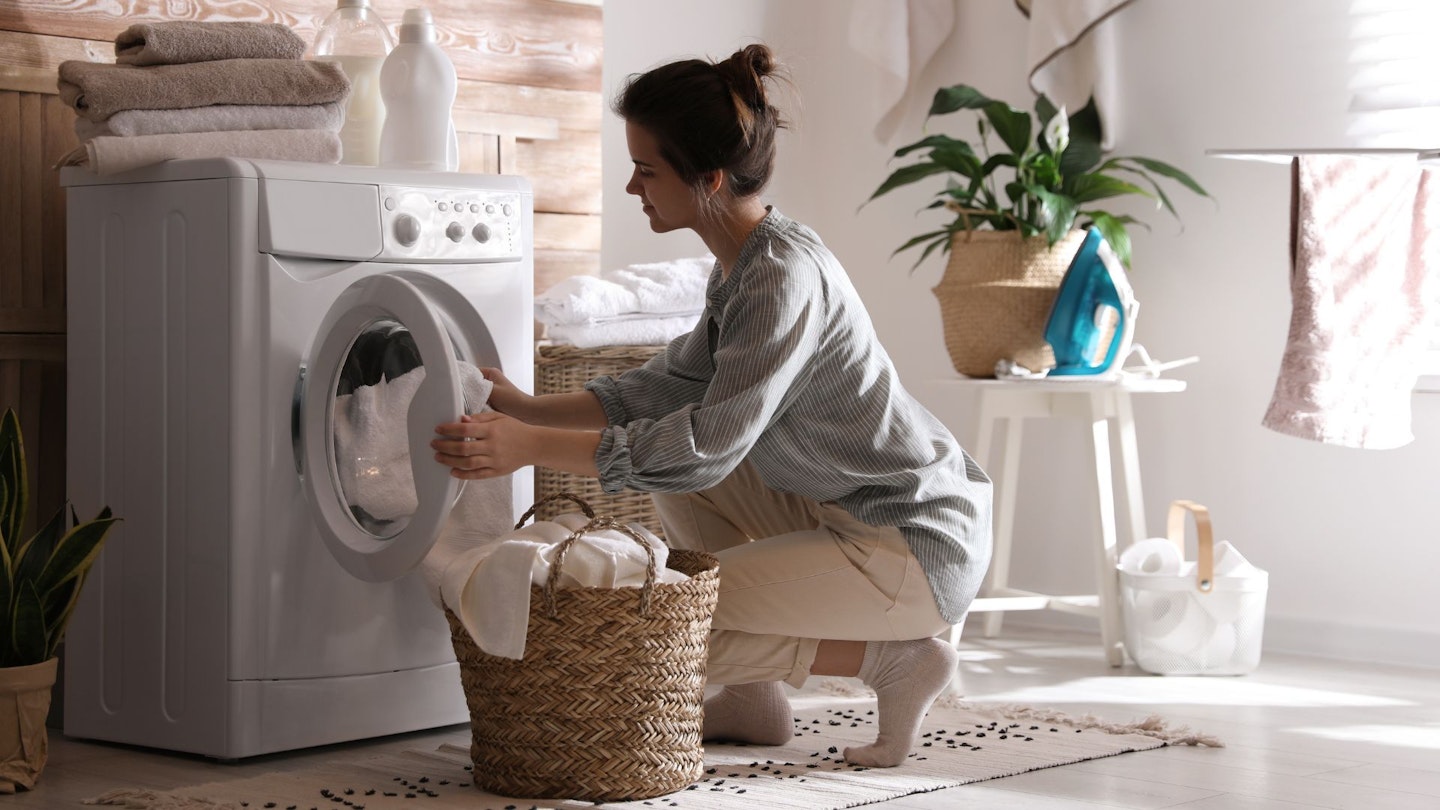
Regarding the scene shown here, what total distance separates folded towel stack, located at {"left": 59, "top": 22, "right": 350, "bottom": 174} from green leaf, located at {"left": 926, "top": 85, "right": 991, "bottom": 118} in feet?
4.01

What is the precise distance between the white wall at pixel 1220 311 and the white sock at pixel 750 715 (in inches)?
51.5

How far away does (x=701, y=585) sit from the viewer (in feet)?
5.86

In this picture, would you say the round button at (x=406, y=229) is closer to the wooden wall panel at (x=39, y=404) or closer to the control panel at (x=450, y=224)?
the control panel at (x=450, y=224)

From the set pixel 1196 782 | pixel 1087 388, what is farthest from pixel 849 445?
pixel 1087 388

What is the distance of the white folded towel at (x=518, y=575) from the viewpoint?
170 cm

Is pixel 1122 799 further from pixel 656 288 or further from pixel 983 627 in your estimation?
pixel 983 627

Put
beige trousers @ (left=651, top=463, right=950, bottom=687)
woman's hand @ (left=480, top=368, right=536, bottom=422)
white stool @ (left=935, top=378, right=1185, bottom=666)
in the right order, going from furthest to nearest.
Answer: white stool @ (left=935, top=378, right=1185, bottom=666) → woman's hand @ (left=480, top=368, right=536, bottom=422) → beige trousers @ (left=651, top=463, right=950, bottom=687)

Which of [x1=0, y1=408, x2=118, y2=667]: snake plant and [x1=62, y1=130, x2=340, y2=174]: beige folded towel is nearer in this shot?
[x1=0, y1=408, x2=118, y2=667]: snake plant

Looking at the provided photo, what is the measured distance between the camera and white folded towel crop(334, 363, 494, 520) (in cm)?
195

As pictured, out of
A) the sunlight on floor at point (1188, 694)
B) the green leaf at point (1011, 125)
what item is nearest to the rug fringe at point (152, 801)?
the sunlight on floor at point (1188, 694)

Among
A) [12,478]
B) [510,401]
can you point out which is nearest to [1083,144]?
[510,401]

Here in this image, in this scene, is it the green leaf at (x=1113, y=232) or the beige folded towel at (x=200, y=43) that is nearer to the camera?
the beige folded towel at (x=200, y=43)

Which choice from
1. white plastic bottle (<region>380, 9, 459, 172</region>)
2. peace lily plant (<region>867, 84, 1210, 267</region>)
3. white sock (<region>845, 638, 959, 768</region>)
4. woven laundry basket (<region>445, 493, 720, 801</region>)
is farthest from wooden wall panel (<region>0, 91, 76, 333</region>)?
peace lily plant (<region>867, 84, 1210, 267</region>)

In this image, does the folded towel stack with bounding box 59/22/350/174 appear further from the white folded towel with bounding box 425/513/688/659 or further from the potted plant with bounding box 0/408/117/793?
the white folded towel with bounding box 425/513/688/659
